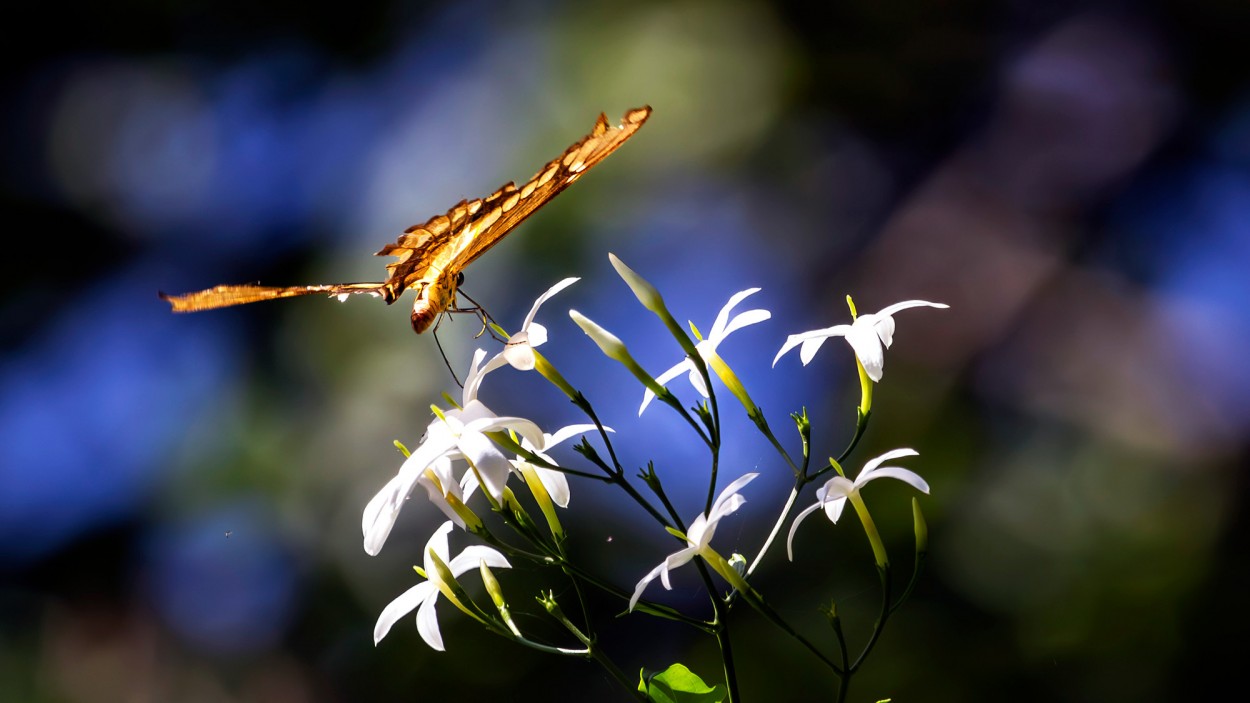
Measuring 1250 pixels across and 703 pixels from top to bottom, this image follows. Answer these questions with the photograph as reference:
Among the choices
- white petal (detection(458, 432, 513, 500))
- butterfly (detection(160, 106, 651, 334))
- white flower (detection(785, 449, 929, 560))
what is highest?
butterfly (detection(160, 106, 651, 334))

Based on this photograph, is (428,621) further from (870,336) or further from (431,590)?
(870,336)

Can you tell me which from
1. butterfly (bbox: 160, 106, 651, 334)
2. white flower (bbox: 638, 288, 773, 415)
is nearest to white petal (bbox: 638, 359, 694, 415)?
white flower (bbox: 638, 288, 773, 415)

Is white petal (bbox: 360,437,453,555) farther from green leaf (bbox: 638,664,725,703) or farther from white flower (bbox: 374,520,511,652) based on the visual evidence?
green leaf (bbox: 638,664,725,703)

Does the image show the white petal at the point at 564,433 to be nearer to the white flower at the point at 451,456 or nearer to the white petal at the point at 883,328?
the white flower at the point at 451,456

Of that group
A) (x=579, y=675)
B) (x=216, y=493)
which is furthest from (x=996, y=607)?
(x=216, y=493)

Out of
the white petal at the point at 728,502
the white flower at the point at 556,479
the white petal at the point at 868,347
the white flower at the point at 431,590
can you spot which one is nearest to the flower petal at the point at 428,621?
the white flower at the point at 431,590

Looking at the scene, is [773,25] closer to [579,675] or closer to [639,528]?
[639,528]

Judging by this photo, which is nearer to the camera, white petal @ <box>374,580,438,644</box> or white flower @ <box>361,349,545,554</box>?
white flower @ <box>361,349,545,554</box>
